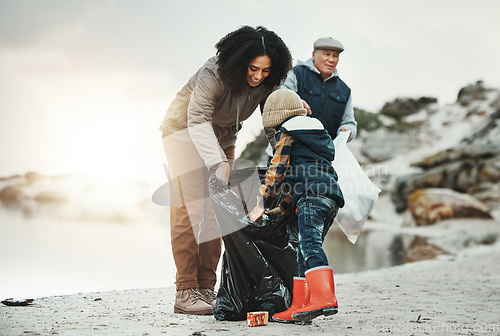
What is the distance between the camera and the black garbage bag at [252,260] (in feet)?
8.14

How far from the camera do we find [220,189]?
2.56m

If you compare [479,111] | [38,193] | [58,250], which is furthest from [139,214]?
[479,111]

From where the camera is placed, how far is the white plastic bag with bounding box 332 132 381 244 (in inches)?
127

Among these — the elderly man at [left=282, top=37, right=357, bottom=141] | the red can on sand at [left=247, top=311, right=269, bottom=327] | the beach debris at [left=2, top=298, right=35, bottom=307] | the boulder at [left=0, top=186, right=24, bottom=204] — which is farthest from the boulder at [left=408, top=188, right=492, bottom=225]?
the boulder at [left=0, top=186, right=24, bottom=204]

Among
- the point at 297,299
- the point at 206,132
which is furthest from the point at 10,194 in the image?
the point at 297,299

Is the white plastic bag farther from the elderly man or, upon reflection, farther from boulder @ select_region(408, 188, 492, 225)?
boulder @ select_region(408, 188, 492, 225)

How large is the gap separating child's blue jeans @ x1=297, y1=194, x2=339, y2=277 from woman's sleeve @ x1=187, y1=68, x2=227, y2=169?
53 centimetres

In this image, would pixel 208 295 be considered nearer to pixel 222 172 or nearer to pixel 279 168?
pixel 222 172

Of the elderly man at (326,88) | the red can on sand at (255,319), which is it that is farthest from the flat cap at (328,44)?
the red can on sand at (255,319)

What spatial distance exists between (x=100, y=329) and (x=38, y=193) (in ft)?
48.9

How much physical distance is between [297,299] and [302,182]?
0.54m

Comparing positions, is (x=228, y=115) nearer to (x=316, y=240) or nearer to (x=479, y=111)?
(x=316, y=240)

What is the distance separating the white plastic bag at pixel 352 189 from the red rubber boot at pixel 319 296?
3.48ft

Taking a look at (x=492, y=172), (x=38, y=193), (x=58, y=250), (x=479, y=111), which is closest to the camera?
(x=58, y=250)
